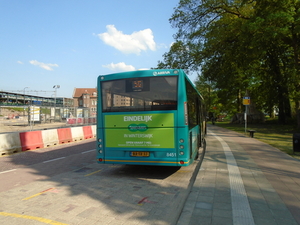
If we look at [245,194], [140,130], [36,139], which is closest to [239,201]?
[245,194]

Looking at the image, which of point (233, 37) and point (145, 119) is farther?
point (233, 37)

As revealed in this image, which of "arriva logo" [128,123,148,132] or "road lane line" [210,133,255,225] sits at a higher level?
"arriva logo" [128,123,148,132]

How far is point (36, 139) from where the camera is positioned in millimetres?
13352

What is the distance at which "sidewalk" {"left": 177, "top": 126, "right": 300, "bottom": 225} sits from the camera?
407 cm

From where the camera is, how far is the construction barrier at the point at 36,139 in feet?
37.9

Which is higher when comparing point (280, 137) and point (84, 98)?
point (84, 98)

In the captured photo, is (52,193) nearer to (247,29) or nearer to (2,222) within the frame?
(2,222)

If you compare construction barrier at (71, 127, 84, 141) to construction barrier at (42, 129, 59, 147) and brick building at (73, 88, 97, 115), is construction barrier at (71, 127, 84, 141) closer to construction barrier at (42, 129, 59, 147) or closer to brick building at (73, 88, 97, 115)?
construction barrier at (42, 129, 59, 147)

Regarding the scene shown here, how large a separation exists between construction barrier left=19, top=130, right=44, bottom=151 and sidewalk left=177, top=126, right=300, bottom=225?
9053 millimetres

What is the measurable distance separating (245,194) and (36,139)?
37.5ft

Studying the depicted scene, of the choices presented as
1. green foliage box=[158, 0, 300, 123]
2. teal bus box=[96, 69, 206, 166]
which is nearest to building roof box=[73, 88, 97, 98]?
green foliage box=[158, 0, 300, 123]

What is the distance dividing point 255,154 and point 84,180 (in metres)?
7.41

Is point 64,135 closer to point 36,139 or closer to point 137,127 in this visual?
point 36,139

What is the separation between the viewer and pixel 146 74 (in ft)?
22.6
